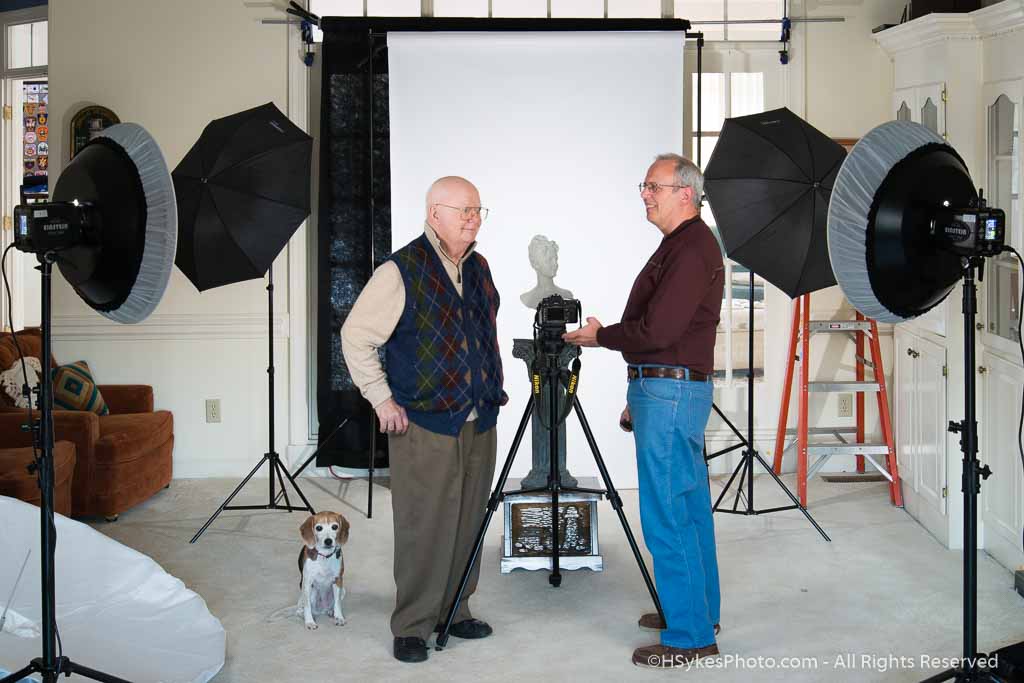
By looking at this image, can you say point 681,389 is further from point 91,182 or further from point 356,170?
point 356,170

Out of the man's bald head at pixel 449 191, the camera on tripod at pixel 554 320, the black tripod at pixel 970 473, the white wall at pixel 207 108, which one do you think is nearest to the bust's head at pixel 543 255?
the camera on tripod at pixel 554 320

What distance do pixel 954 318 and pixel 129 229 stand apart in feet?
10.6

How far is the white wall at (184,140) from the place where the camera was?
18.6ft

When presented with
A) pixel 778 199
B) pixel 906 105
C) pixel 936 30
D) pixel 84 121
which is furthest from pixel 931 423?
pixel 84 121

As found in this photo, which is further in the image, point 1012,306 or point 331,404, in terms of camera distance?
point 331,404

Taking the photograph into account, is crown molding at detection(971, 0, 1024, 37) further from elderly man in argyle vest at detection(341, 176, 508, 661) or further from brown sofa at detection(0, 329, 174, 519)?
brown sofa at detection(0, 329, 174, 519)

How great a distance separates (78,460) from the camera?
186 inches

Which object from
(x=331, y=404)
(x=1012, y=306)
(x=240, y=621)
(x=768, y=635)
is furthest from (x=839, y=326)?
(x=240, y=621)

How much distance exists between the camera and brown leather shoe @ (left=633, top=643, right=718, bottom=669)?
3299 millimetres

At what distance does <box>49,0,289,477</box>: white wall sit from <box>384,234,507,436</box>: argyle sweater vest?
260 centimetres

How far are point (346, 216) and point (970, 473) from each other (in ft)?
12.2

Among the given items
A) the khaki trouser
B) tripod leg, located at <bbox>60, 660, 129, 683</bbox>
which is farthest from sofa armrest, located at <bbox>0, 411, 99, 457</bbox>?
tripod leg, located at <bbox>60, 660, 129, 683</bbox>

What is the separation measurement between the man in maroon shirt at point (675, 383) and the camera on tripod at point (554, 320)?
7.4 inches

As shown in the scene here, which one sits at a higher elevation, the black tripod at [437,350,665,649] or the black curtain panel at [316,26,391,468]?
the black curtain panel at [316,26,391,468]
